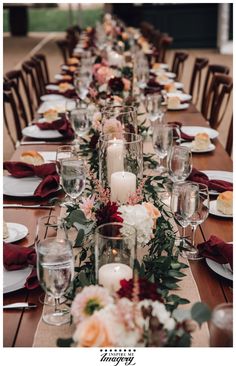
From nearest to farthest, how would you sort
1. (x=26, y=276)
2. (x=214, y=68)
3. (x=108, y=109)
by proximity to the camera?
(x=26, y=276), (x=108, y=109), (x=214, y=68)

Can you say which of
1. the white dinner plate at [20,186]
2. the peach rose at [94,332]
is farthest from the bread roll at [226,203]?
the peach rose at [94,332]

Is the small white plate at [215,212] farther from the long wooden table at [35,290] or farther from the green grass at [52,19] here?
the green grass at [52,19]

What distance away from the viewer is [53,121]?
9.82 ft

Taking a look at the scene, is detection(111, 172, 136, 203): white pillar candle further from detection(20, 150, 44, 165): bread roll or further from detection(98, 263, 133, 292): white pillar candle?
detection(20, 150, 44, 165): bread roll

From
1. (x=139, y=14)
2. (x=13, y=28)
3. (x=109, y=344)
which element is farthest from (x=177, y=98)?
(x=13, y=28)

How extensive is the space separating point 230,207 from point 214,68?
3.31 meters

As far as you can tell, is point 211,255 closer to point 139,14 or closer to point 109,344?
point 109,344

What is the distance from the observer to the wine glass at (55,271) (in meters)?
1.24

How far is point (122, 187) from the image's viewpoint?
173 cm

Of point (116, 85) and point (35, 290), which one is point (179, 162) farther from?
point (116, 85)

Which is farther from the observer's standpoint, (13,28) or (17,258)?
(13,28)

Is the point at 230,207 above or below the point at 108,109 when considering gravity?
below

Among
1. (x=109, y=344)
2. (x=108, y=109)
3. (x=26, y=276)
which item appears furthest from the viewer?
(x=108, y=109)
